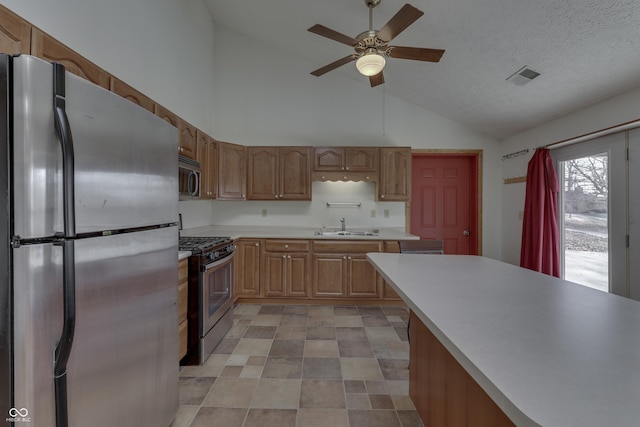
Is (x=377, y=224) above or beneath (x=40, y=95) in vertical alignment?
beneath

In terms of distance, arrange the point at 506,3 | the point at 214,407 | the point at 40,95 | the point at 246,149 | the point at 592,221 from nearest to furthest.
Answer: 1. the point at 40,95
2. the point at 214,407
3. the point at 506,3
4. the point at 592,221
5. the point at 246,149

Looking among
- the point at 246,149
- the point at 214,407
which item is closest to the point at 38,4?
the point at 246,149

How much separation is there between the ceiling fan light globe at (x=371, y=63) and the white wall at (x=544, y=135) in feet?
6.87

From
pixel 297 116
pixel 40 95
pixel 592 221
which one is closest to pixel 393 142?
pixel 297 116

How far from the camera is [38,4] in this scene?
163 centimetres

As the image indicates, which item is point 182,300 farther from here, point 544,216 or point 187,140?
point 544,216

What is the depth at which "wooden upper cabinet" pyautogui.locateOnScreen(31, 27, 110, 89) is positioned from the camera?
139 centimetres

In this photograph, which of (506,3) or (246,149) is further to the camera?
(246,149)

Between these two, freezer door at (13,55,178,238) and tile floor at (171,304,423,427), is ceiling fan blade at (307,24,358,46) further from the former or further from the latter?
tile floor at (171,304,423,427)

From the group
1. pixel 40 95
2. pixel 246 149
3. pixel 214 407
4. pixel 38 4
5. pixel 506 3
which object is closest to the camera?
pixel 40 95

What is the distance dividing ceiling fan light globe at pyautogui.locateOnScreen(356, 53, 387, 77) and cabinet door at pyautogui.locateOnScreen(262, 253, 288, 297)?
2345 mm

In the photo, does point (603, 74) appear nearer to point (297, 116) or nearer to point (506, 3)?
point (506, 3)

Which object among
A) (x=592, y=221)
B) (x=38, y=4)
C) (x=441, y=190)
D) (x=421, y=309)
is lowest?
(x=421, y=309)

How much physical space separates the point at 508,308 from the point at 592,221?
9.03 feet
